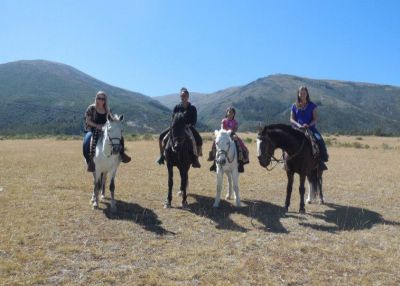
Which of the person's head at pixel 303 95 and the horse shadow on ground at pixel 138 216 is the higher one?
the person's head at pixel 303 95

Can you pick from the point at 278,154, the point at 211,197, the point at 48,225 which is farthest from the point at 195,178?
the point at 278,154

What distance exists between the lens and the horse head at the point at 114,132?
9.77 m

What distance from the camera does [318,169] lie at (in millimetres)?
11766

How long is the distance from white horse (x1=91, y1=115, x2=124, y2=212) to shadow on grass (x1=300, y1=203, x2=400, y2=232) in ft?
16.1

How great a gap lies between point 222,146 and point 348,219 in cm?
376

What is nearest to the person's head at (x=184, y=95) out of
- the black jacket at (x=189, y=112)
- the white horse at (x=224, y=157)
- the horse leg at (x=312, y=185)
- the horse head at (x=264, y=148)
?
the black jacket at (x=189, y=112)

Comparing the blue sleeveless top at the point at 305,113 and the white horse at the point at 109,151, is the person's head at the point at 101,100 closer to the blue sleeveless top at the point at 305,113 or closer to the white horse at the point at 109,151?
the white horse at the point at 109,151

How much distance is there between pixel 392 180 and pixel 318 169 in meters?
7.55

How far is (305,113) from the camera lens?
37.4 ft

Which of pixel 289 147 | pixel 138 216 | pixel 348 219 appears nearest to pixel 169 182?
pixel 138 216

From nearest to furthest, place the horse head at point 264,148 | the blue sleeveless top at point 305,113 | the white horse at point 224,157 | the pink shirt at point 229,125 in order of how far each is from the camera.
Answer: the horse head at point 264,148
the white horse at point 224,157
the blue sleeveless top at point 305,113
the pink shirt at point 229,125

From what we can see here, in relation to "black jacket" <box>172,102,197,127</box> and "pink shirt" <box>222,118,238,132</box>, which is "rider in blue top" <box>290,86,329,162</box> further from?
"black jacket" <box>172,102,197,127</box>

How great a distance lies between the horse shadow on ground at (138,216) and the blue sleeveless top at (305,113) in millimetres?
4881

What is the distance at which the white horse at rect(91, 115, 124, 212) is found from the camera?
32.3 feet
